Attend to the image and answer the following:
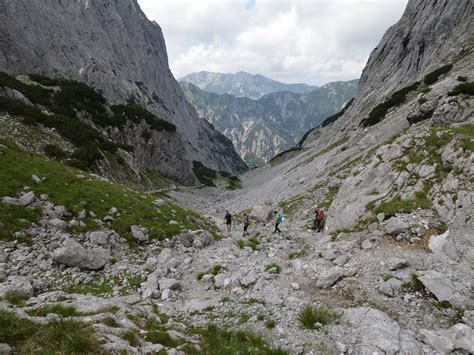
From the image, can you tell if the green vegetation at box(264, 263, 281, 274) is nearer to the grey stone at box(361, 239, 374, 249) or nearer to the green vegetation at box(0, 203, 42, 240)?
the grey stone at box(361, 239, 374, 249)

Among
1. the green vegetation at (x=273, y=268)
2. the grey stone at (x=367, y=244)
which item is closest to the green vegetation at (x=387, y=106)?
the grey stone at (x=367, y=244)

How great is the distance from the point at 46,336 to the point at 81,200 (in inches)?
625

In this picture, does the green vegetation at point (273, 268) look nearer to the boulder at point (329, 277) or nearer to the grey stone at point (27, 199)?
the boulder at point (329, 277)

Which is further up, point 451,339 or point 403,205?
point 403,205

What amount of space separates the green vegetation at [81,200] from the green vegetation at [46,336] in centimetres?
1121

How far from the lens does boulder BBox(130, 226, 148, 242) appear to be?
69.5 ft

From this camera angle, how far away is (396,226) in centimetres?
1725

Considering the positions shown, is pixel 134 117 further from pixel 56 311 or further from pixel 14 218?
pixel 56 311

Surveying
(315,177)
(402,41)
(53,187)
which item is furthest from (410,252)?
(402,41)

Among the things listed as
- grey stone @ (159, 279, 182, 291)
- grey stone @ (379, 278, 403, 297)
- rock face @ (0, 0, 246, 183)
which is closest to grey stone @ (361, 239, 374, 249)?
grey stone @ (379, 278, 403, 297)

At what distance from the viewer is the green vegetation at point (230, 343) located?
370 inches

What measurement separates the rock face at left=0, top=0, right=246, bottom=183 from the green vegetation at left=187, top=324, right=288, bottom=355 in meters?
63.6

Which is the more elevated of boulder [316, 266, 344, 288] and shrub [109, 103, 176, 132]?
shrub [109, 103, 176, 132]

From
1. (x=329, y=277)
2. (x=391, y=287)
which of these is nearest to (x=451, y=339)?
(x=391, y=287)
